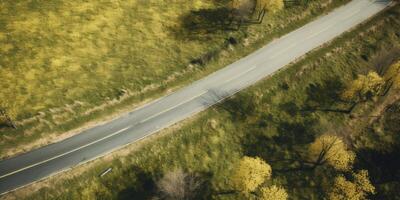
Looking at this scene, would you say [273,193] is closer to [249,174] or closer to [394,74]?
[249,174]

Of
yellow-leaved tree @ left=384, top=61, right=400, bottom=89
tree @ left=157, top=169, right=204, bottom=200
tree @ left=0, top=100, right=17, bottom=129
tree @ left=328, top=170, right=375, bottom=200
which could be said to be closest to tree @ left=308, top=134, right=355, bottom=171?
tree @ left=328, top=170, right=375, bottom=200

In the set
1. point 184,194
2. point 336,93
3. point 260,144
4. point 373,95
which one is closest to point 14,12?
point 184,194

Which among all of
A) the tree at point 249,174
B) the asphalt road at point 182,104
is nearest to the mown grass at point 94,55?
the asphalt road at point 182,104

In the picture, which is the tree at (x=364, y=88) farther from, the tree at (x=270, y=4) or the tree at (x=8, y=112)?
the tree at (x=8, y=112)

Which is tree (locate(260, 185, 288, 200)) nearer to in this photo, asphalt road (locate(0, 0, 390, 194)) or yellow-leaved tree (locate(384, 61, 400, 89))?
asphalt road (locate(0, 0, 390, 194))

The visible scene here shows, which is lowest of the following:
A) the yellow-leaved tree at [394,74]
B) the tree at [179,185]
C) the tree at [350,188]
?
the tree at [350,188]

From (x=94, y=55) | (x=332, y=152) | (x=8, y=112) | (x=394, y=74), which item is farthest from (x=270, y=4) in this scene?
(x=8, y=112)
